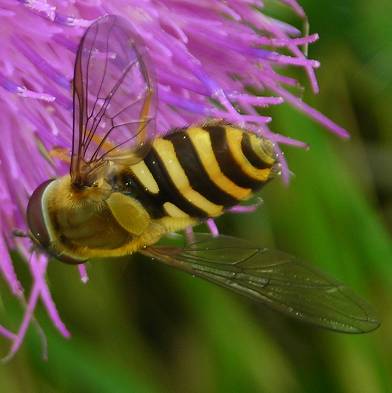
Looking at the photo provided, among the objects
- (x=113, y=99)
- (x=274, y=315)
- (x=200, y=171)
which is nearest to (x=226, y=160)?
(x=200, y=171)

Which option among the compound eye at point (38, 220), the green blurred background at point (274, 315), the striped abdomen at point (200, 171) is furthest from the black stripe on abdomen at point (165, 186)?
the green blurred background at point (274, 315)

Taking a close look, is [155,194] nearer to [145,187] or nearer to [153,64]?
[145,187]

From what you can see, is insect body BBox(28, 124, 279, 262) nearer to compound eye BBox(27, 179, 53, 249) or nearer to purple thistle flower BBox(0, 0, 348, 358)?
compound eye BBox(27, 179, 53, 249)

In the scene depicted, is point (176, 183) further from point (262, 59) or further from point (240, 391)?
point (240, 391)

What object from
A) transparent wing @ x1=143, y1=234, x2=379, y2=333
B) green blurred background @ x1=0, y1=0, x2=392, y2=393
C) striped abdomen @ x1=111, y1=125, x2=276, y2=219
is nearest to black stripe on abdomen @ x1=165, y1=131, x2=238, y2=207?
striped abdomen @ x1=111, y1=125, x2=276, y2=219

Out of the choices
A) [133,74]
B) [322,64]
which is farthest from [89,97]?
[322,64]

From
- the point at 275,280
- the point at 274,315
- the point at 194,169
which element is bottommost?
the point at 274,315

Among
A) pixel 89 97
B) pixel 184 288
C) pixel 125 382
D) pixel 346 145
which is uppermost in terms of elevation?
pixel 89 97
